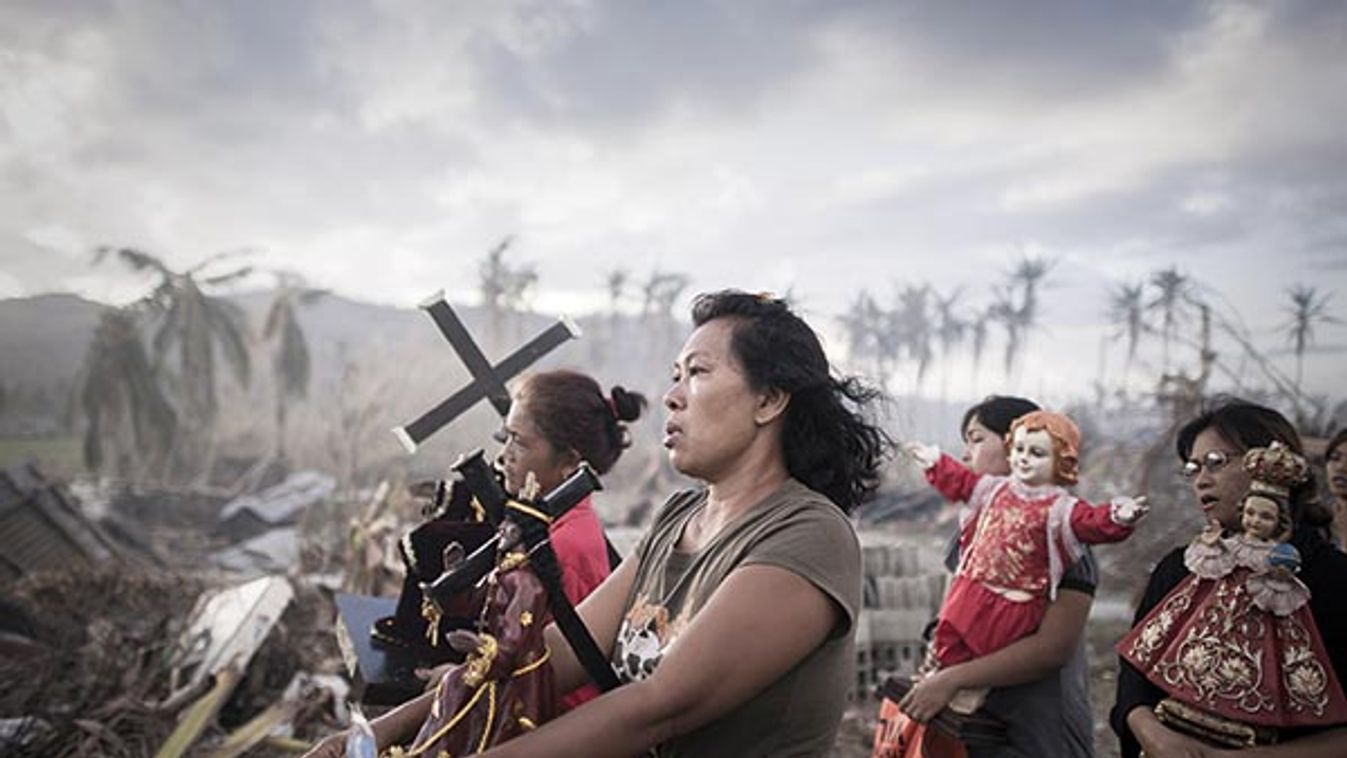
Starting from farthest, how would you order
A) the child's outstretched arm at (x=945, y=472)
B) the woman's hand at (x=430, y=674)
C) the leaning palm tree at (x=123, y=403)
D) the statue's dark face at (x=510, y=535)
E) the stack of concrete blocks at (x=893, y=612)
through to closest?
the leaning palm tree at (x=123, y=403)
the stack of concrete blocks at (x=893, y=612)
the child's outstretched arm at (x=945, y=472)
the woman's hand at (x=430, y=674)
the statue's dark face at (x=510, y=535)

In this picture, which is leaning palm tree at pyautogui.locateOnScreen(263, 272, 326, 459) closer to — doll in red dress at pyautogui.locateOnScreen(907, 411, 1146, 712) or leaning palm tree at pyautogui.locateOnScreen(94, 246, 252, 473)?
leaning palm tree at pyautogui.locateOnScreen(94, 246, 252, 473)

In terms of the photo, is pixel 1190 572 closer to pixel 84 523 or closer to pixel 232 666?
pixel 232 666

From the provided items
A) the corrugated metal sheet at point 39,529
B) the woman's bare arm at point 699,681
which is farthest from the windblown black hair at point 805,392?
A: the corrugated metal sheet at point 39,529

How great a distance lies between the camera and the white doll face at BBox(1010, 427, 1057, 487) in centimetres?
325

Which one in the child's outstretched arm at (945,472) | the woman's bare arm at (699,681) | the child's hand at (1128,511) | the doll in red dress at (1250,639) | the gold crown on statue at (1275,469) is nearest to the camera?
the woman's bare arm at (699,681)

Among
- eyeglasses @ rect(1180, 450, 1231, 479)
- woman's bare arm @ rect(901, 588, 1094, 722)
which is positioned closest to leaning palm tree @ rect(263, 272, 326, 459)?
woman's bare arm @ rect(901, 588, 1094, 722)

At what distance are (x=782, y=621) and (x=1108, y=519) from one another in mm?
1745

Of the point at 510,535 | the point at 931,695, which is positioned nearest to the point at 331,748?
the point at 510,535

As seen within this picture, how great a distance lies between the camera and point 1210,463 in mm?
2490

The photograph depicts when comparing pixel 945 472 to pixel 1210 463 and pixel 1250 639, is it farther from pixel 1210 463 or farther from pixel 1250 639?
pixel 1250 639

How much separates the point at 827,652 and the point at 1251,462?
131 cm

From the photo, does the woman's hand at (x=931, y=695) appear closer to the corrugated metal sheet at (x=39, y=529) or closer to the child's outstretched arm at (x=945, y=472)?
the child's outstretched arm at (x=945, y=472)

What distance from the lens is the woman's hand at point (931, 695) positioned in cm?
302

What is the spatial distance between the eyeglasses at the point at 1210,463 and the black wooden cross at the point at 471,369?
233cm
